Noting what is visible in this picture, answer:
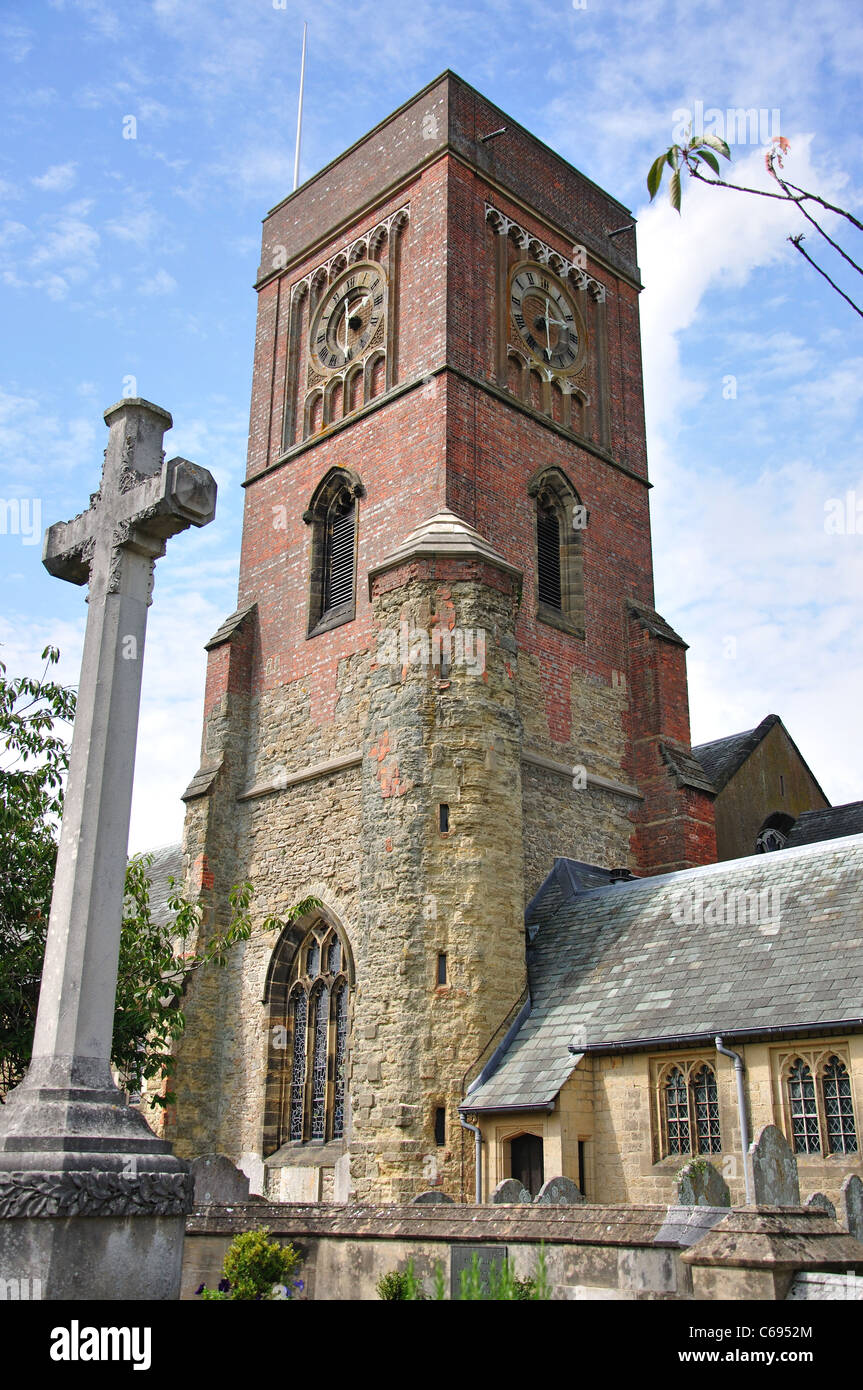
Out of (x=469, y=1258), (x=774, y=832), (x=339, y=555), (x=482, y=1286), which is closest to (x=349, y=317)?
(x=339, y=555)

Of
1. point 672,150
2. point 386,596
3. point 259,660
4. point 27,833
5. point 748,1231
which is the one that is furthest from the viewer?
point 259,660

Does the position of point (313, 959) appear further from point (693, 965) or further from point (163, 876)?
point (163, 876)

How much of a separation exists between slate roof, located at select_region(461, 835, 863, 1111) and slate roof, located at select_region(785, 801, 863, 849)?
23.2 feet

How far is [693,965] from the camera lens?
589 inches

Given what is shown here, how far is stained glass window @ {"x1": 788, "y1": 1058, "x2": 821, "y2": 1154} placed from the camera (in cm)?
1250

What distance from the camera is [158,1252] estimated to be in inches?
234

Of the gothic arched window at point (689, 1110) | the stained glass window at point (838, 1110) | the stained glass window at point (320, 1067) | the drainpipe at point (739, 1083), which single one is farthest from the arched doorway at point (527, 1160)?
the stained glass window at point (320, 1067)

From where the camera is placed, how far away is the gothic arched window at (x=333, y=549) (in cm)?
2177

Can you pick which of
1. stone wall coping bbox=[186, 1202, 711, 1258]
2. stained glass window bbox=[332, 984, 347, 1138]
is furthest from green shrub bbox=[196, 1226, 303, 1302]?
stained glass window bbox=[332, 984, 347, 1138]

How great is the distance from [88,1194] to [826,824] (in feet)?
67.4

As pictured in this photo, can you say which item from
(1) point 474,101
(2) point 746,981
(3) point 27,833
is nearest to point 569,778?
(2) point 746,981

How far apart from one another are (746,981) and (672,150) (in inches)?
462
